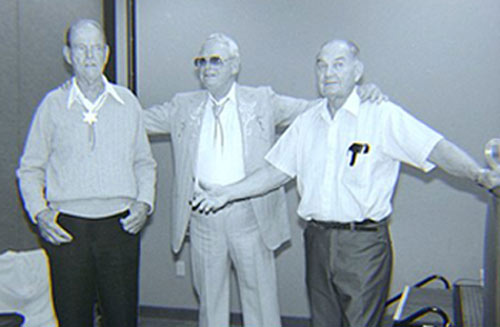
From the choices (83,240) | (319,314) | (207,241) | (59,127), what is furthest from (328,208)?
(59,127)

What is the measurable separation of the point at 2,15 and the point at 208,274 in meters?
1.73

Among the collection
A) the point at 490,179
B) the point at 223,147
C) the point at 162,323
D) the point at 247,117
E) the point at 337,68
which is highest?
the point at 337,68

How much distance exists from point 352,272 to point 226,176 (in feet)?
2.53

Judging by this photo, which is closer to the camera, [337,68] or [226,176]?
[337,68]

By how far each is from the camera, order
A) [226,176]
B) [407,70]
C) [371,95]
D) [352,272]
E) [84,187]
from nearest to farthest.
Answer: [352,272]
[371,95]
[84,187]
[226,176]
[407,70]

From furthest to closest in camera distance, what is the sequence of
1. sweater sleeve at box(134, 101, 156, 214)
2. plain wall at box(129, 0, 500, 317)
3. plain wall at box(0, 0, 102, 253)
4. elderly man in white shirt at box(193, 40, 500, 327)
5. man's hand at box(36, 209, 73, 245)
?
plain wall at box(129, 0, 500, 317) < plain wall at box(0, 0, 102, 253) < sweater sleeve at box(134, 101, 156, 214) < man's hand at box(36, 209, 73, 245) < elderly man in white shirt at box(193, 40, 500, 327)

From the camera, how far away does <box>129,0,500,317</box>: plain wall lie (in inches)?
131

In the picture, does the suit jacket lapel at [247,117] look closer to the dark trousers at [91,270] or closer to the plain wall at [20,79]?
the dark trousers at [91,270]

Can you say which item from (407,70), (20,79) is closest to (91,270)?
(20,79)

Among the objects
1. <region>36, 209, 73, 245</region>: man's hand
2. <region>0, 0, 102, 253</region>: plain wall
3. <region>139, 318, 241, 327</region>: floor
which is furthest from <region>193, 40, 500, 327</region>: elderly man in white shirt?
<region>139, 318, 241, 327</region>: floor

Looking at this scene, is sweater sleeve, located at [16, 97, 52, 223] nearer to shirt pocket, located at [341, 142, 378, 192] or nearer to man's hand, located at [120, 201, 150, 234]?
man's hand, located at [120, 201, 150, 234]

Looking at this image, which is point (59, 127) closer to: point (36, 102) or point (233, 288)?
point (36, 102)

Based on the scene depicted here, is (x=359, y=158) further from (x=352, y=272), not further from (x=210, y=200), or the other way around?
(x=210, y=200)

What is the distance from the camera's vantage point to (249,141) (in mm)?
2520
